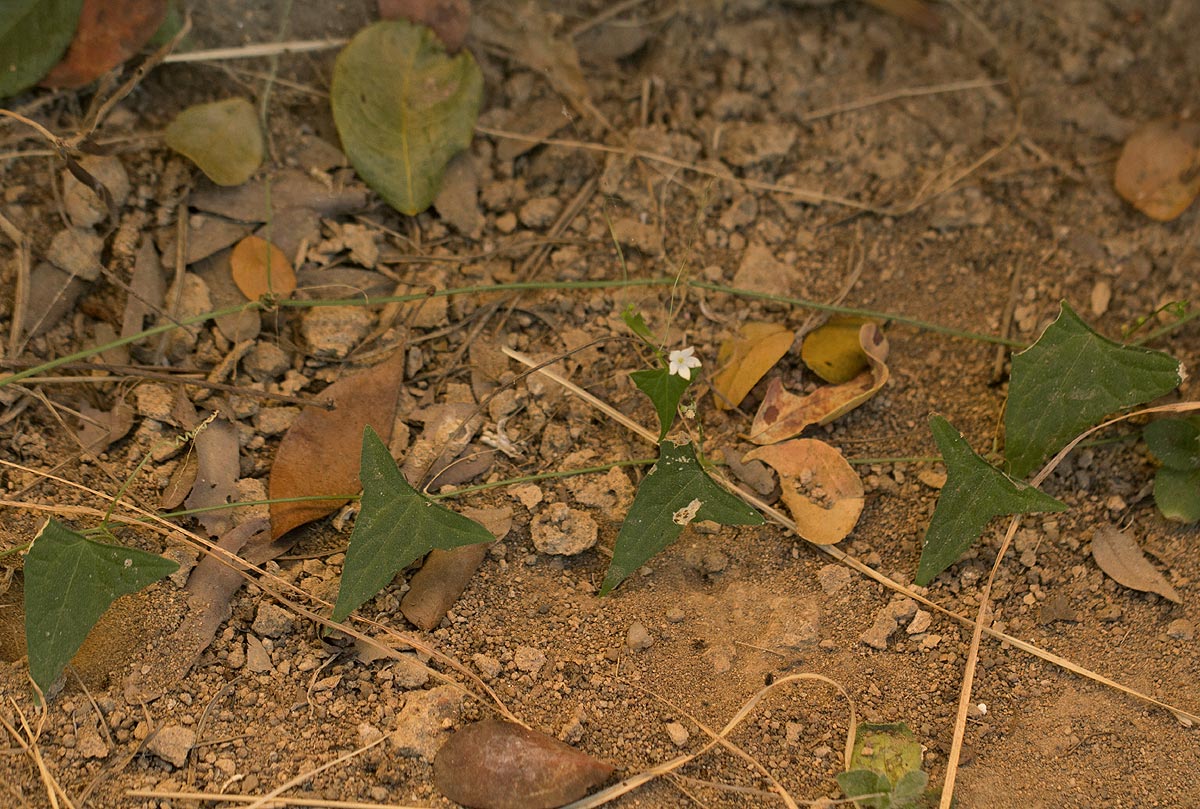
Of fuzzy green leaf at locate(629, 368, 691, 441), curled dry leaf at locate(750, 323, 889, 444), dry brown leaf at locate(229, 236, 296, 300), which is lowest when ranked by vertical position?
curled dry leaf at locate(750, 323, 889, 444)

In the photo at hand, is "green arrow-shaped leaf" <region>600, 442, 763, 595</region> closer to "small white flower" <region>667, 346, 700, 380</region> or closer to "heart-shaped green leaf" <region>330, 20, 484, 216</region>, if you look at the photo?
"small white flower" <region>667, 346, 700, 380</region>

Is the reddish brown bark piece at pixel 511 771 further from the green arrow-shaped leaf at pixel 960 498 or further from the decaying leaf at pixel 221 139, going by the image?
the decaying leaf at pixel 221 139

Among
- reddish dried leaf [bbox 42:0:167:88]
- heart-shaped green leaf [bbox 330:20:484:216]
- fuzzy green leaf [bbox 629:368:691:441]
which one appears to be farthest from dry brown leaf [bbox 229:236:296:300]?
fuzzy green leaf [bbox 629:368:691:441]

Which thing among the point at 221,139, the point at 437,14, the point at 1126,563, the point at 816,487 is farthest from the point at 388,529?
the point at 1126,563

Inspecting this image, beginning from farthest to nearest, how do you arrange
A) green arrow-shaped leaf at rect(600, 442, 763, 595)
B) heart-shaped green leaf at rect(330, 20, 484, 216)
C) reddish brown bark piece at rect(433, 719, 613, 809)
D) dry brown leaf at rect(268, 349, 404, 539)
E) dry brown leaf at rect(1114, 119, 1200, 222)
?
dry brown leaf at rect(1114, 119, 1200, 222) < heart-shaped green leaf at rect(330, 20, 484, 216) < dry brown leaf at rect(268, 349, 404, 539) < green arrow-shaped leaf at rect(600, 442, 763, 595) < reddish brown bark piece at rect(433, 719, 613, 809)

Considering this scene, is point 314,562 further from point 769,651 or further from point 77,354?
point 769,651

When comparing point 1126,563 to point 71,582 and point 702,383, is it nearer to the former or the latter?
point 702,383
